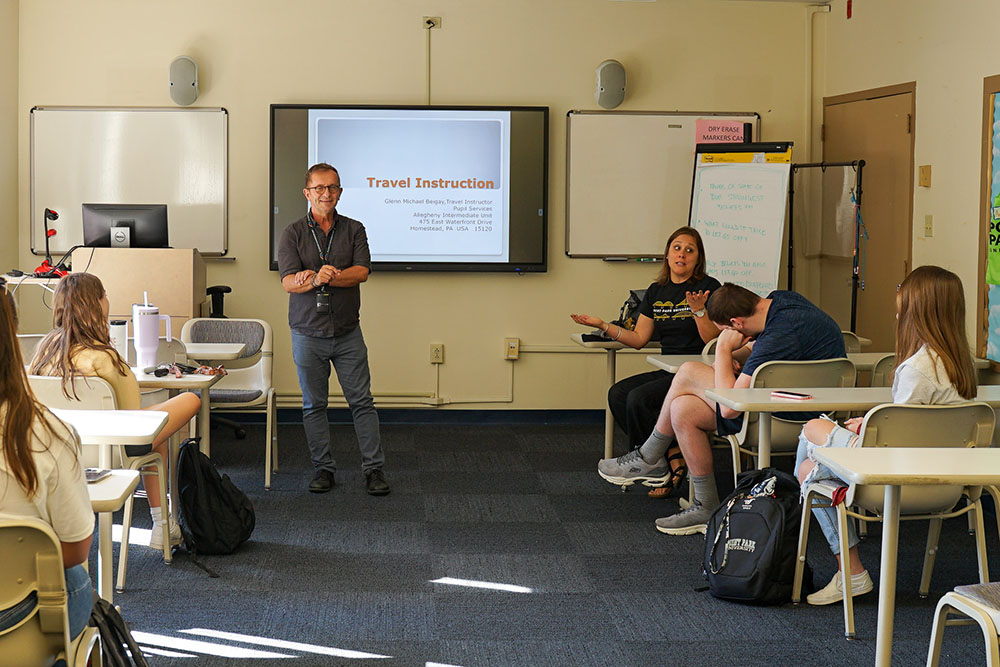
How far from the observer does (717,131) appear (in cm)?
689

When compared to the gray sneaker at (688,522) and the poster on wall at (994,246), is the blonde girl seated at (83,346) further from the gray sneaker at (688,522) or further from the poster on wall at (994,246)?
the poster on wall at (994,246)

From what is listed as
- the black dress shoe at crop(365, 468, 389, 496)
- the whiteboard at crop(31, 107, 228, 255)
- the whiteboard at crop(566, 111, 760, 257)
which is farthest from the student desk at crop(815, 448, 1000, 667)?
the whiteboard at crop(31, 107, 228, 255)

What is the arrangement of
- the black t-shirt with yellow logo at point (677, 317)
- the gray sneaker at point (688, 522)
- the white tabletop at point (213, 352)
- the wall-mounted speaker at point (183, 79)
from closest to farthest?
the gray sneaker at point (688, 522)
the white tabletop at point (213, 352)
the black t-shirt with yellow logo at point (677, 317)
the wall-mounted speaker at point (183, 79)

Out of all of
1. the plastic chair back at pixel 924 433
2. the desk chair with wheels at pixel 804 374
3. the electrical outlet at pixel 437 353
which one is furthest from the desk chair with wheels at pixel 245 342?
the plastic chair back at pixel 924 433

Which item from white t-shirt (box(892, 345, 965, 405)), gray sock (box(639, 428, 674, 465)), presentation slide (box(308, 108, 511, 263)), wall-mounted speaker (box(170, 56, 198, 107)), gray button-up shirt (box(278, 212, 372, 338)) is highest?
wall-mounted speaker (box(170, 56, 198, 107))

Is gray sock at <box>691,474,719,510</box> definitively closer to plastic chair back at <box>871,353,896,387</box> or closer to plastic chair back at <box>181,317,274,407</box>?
plastic chair back at <box>871,353,896,387</box>

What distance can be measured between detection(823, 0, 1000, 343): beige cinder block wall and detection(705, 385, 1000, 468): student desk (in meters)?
1.68

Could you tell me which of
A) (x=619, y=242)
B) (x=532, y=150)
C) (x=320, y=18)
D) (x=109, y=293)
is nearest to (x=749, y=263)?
(x=619, y=242)

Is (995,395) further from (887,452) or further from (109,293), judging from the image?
(109,293)

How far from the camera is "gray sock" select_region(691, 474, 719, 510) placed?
4434 millimetres

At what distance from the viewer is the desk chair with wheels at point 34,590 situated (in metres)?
1.87

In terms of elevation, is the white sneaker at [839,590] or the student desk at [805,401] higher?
the student desk at [805,401]

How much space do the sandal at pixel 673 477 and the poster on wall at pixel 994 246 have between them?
1.59 meters

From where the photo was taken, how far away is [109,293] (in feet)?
18.5
